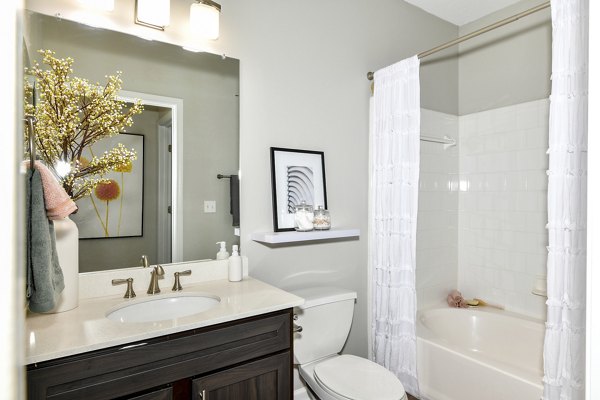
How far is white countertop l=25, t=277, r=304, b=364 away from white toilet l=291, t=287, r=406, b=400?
39cm

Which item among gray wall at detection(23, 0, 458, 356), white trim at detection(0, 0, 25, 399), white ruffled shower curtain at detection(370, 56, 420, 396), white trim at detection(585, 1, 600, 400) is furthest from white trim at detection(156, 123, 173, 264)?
white trim at detection(585, 1, 600, 400)

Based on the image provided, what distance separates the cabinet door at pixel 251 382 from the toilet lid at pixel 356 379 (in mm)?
296

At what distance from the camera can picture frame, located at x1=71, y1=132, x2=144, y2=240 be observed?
1.53 meters

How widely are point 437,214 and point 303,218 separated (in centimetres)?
135

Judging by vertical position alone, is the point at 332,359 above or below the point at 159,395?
below

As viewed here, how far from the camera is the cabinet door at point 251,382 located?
1264mm

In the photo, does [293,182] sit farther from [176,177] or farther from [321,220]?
[176,177]

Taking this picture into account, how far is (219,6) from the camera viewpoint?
1.75 metres

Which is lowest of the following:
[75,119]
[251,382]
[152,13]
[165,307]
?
[251,382]

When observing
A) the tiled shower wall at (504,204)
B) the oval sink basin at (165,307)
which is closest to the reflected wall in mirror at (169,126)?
the oval sink basin at (165,307)

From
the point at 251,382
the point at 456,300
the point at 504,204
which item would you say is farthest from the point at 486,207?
the point at 251,382

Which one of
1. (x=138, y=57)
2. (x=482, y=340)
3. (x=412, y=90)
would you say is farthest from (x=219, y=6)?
(x=482, y=340)

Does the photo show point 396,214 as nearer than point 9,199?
No

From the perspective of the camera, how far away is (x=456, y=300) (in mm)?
2799
